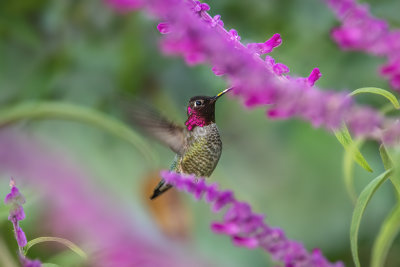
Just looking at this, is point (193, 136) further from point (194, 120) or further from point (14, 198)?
point (14, 198)

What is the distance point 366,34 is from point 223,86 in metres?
1.53

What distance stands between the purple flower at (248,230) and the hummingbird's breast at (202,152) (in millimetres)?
422

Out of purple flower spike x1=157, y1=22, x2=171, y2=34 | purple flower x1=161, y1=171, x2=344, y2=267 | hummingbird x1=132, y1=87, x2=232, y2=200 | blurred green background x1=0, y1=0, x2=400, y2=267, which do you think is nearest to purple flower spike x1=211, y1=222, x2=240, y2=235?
purple flower x1=161, y1=171, x2=344, y2=267

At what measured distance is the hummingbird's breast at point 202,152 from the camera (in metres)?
0.72

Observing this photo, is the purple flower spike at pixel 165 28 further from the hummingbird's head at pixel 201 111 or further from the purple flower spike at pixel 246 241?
the hummingbird's head at pixel 201 111

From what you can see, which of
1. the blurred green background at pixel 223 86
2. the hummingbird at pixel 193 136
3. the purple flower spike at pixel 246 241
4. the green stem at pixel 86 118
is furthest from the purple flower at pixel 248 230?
the blurred green background at pixel 223 86

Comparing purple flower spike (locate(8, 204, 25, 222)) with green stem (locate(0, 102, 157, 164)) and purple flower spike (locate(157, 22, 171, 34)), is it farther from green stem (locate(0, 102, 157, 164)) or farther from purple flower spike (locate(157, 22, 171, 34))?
green stem (locate(0, 102, 157, 164))

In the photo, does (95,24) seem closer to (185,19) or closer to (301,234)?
(301,234)

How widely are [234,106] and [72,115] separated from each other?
113cm

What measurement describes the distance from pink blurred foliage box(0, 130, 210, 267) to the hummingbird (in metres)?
0.42

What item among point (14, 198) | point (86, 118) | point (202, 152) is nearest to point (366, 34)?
point (14, 198)

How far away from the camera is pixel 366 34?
0.99 feet

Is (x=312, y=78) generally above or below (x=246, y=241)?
above

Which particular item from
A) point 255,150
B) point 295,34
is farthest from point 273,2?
point 255,150
